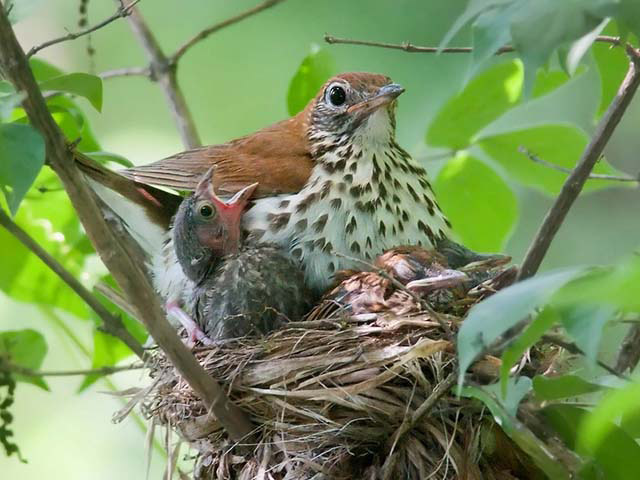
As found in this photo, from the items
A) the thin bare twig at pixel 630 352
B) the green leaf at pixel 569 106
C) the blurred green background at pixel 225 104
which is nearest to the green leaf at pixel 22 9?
the thin bare twig at pixel 630 352

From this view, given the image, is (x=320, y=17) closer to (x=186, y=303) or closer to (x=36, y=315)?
(x=36, y=315)

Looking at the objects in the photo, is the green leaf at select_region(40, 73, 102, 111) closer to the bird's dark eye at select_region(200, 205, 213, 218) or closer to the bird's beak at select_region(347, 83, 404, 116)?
the bird's dark eye at select_region(200, 205, 213, 218)

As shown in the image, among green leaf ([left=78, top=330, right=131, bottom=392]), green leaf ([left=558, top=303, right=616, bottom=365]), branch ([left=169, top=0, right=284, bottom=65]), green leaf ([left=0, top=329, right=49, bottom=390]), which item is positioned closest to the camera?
green leaf ([left=558, top=303, right=616, bottom=365])

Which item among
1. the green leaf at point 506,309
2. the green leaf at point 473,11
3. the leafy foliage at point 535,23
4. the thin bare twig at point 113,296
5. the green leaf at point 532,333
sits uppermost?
the green leaf at point 473,11

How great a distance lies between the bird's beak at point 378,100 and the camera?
3480 mm

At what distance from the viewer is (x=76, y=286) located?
2.89 meters

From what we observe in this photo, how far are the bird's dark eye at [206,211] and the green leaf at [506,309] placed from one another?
205 cm

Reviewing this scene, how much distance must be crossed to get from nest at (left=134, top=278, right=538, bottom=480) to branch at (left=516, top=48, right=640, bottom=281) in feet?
2.05

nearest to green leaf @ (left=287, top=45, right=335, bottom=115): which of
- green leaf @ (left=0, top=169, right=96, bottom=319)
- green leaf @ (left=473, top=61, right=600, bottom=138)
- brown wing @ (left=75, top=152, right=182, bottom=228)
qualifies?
brown wing @ (left=75, top=152, right=182, bottom=228)

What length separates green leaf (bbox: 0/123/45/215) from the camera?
1886 millimetres

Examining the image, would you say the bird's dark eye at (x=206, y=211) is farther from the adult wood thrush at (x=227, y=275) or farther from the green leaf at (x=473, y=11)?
the green leaf at (x=473, y=11)

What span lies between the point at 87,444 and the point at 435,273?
349cm

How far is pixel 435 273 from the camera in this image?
3.02 metres

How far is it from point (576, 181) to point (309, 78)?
1.96 meters
